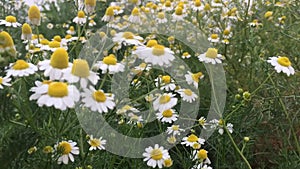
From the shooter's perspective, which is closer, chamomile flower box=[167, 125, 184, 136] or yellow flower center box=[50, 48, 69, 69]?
yellow flower center box=[50, 48, 69, 69]

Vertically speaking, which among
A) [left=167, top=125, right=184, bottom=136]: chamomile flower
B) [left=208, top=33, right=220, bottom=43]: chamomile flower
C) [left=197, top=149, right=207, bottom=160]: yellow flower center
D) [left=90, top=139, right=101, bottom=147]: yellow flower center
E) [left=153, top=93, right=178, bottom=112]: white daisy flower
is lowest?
[left=197, top=149, right=207, bottom=160]: yellow flower center

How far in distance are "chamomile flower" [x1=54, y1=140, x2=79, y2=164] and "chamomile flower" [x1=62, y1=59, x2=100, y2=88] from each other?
0.86 feet

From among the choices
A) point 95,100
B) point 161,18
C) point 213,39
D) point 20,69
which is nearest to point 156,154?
point 95,100

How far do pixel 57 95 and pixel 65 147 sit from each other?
0.30 meters

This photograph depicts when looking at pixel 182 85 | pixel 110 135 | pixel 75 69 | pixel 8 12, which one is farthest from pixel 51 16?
pixel 75 69

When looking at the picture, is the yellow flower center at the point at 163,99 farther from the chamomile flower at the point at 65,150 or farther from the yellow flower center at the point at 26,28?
the yellow flower center at the point at 26,28

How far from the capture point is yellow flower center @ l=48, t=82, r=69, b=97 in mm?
968

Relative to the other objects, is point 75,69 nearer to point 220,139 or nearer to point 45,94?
point 45,94

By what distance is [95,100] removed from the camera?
1056mm

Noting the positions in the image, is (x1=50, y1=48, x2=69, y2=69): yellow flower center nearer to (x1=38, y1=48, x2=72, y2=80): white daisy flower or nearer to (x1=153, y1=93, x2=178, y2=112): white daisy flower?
(x1=38, y1=48, x2=72, y2=80): white daisy flower

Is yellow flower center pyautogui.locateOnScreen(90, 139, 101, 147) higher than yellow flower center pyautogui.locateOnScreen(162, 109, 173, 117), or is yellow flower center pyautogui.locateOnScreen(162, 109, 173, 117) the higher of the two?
yellow flower center pyautogui.locateOnScreen(90, 139, 101, 147)

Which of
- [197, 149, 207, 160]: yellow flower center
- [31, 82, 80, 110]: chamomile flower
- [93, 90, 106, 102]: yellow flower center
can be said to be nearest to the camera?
[31, 82, 80, 110]: chamomile flower

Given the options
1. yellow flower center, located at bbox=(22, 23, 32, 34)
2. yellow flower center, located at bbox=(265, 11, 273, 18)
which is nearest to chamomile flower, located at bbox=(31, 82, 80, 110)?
yellow flower center, located at bbox=(22, 23, 32, 34)

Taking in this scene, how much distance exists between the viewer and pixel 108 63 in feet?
4.02
